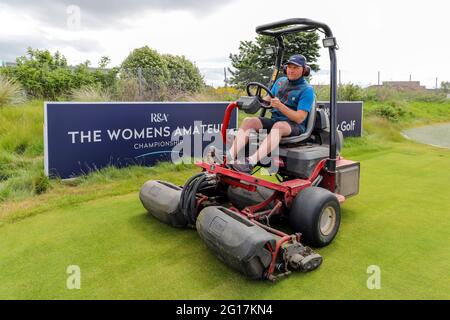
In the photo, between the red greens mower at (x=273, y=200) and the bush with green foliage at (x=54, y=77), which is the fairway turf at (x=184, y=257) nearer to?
the red greens mower at (x=273, y=200)

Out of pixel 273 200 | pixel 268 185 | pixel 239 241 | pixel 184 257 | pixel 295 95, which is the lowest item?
pixel 184 257

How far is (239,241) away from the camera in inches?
117

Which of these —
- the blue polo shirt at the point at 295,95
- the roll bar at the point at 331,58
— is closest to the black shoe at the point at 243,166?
the blue polo shirt at the point at 295,95

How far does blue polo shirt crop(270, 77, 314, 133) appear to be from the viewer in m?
4.14

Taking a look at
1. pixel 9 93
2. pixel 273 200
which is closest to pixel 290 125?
pixel 273 200

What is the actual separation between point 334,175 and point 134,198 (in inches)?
106

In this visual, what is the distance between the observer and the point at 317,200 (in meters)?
3.65

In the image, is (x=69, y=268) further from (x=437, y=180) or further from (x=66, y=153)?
(x=437, y=180)

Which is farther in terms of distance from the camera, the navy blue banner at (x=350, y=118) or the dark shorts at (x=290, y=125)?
the navy blue banner at (x=350, y=118)

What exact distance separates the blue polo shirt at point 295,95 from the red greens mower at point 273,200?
8.2 inches

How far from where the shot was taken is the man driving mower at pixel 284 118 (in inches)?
154

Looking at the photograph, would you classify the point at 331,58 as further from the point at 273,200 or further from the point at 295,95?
the point at 273,200

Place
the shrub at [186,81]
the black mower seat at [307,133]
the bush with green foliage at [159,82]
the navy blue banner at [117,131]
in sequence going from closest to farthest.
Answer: the black mower seat at [307,133] < the navy blue banner at [117,131] < the bush with green foliage at [159,82] < the shrub at [186,81]

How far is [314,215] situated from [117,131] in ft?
13.2
